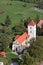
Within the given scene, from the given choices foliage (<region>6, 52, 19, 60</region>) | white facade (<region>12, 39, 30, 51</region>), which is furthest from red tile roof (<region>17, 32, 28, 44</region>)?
foliage (<region>6, 52, 19, 60</region>)

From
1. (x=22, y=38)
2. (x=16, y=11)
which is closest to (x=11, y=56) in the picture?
(x=22, y=38)

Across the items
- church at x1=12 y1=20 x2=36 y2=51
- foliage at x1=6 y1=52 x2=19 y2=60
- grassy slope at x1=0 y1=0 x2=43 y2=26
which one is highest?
church at x1=12 y1=20 x2=36 y2=51

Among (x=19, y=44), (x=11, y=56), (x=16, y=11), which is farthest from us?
(x=16, y=11)

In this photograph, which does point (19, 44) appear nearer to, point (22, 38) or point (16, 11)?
point (22, 38)

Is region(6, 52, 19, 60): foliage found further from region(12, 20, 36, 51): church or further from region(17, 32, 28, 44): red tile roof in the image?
region(17, 32, 28, 44): red tile roof

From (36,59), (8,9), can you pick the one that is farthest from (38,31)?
(8,9)

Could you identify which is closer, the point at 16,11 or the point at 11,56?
the point at 11,56
